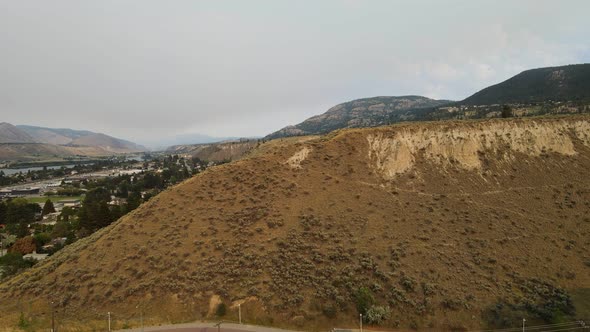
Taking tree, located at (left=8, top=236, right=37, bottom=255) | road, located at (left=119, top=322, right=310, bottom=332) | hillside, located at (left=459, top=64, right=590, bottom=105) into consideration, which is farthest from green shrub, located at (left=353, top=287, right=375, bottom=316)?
hillside, located at (left=459, top=64, right=590, bottom=105)

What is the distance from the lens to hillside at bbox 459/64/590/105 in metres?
116

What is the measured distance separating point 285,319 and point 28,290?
20775 mm

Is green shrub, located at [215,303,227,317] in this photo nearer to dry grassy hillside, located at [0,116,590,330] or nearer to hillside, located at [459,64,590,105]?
dry grassy hillside, located at [0,116,590,330]

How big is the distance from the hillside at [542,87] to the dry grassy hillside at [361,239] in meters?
92.1

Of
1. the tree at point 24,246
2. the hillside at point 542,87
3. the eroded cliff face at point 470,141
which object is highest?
the hillside at point 542,87

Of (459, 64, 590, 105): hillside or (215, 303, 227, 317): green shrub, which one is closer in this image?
(215, 303, 227, 317): green shrub

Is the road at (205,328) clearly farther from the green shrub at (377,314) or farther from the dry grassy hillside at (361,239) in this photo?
the green shrub at (377,314)

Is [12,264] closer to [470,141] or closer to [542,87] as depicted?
[470,141]

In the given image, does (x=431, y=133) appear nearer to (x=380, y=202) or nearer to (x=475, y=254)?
(x=380, y=202)

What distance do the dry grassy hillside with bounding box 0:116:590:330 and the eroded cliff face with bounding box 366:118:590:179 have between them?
18cm

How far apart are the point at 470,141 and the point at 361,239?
2235cm

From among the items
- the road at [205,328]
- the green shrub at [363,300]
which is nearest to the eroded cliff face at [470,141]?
the green shrub at [363,300]

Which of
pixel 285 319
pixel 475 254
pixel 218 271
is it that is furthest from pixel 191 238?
pixel 475 254

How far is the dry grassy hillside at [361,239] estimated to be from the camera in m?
24.4
